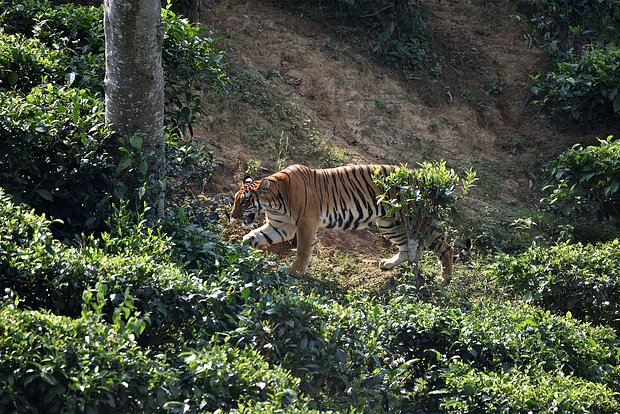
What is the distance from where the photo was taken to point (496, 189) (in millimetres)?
11039

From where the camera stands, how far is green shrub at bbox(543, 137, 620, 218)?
31.8ft

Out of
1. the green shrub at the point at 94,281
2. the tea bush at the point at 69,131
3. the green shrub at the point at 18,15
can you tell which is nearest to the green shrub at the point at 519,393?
the green shrub at the point at 94,281

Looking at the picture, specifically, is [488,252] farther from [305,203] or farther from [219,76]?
[219,76]

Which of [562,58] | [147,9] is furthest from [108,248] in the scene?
[562,58]

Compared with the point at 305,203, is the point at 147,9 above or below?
above

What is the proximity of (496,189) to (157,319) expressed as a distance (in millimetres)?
6349

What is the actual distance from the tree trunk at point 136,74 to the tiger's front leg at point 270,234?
1.77 m

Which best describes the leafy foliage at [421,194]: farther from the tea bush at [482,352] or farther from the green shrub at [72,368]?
the green shrub at [72,368]

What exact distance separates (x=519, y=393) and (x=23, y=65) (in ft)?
15.2

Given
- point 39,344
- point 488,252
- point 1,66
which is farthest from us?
point 488,252

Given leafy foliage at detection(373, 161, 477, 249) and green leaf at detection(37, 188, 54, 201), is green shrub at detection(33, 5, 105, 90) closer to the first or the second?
green leaf at detection(37, 188, 54, 201)

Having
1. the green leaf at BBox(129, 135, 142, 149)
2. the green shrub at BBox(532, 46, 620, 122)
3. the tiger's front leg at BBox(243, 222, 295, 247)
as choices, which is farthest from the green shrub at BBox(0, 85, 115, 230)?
the green shrub at BBox(532, 46, 620, 122)

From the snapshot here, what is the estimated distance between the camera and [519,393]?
5738mm

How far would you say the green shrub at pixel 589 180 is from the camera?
969 cm
